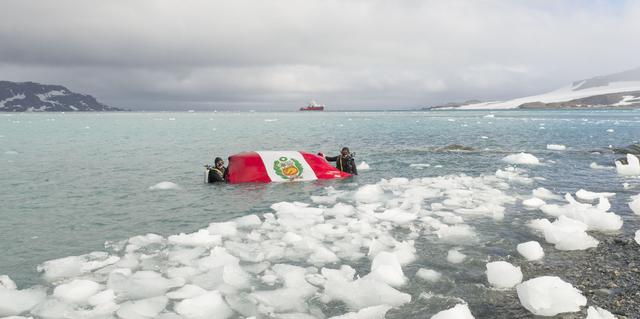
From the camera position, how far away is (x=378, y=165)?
2130 centimetres

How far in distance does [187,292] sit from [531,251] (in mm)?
5801

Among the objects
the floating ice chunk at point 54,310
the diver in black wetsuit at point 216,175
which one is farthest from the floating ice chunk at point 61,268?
the diver in black wetsuit at point 216,175

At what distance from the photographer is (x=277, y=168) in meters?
15.9

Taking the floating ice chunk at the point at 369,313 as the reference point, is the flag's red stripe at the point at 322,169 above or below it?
above

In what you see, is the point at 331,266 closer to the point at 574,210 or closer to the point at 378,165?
the point at 574,210

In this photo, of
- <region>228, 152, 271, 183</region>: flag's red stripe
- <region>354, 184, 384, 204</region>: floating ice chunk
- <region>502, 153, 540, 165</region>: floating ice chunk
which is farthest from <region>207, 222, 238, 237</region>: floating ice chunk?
<region>502, 153, 540, 165</region>: floating ice chunk

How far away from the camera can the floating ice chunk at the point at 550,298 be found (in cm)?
Result: 533

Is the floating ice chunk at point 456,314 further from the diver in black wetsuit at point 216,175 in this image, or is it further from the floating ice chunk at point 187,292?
the diver in black wetsuit at point 216,175

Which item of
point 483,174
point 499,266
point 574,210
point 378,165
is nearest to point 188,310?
point 499,266

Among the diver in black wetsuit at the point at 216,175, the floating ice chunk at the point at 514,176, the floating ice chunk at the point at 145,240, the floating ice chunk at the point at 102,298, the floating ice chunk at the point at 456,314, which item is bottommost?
the floating ice chunk at the point at 514,176

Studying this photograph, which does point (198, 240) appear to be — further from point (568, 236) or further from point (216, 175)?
point (216, 175)

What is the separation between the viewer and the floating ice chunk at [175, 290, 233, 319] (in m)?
5.45

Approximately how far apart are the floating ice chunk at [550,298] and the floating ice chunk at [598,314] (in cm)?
26

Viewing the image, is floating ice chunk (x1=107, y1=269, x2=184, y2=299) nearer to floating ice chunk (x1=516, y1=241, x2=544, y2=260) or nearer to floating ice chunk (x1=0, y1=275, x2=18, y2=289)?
floating ice chunk (x1=0, y1=275, x2=18, y2=289)
